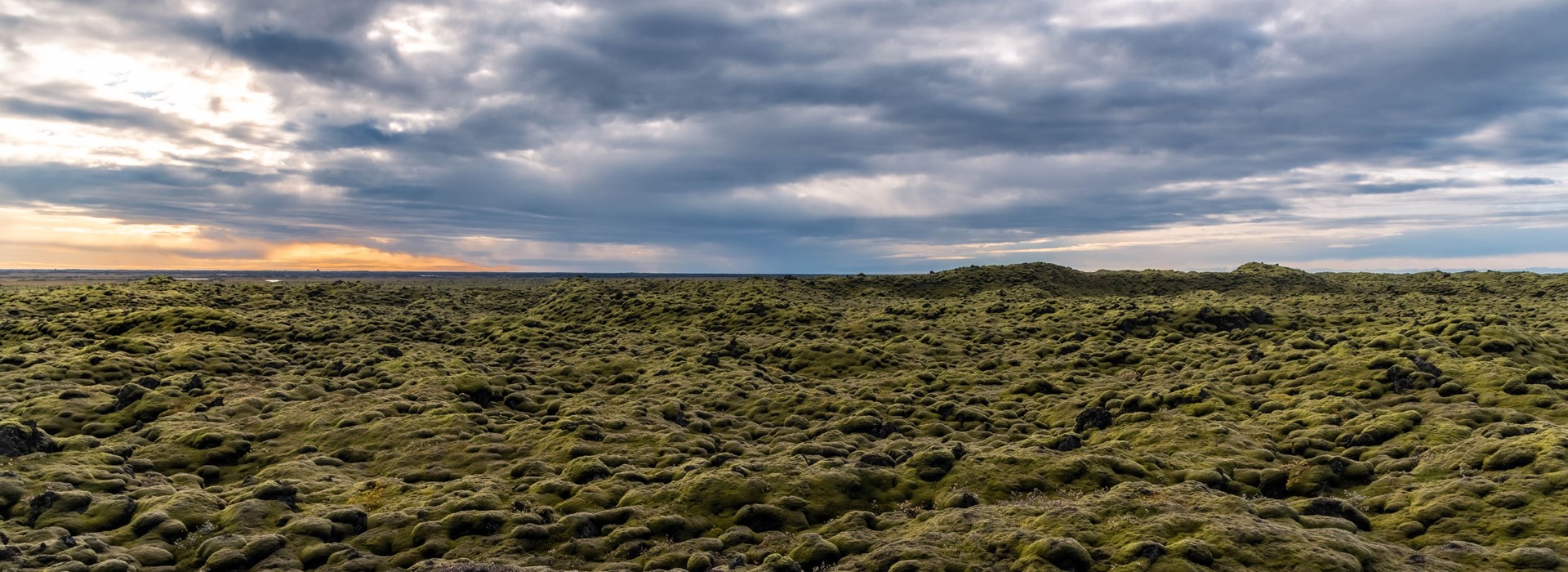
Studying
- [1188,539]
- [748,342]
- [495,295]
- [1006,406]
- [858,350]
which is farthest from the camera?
[495,295]

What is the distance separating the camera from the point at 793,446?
32375mm

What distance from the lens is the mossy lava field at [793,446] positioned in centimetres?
1948

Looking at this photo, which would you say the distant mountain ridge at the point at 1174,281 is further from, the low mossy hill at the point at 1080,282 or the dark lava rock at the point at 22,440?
the dark lava rock at the point at 22,440

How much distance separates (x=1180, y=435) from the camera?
107 ft

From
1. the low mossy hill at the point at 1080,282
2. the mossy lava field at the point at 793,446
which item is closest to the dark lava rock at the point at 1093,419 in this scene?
the mossy lava field at the point at 793,446

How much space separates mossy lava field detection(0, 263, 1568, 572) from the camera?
19.5 metres

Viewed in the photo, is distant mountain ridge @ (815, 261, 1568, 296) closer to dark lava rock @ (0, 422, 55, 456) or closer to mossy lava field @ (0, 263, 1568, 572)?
mossy lava field @ (0, 263, 1568, 572)

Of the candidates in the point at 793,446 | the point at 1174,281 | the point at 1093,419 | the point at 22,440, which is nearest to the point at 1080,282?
the point at 1174,281

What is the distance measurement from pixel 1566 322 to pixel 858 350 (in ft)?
203

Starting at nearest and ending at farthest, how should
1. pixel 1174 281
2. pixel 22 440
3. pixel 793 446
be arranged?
pixel 22 440 < pixel 793 446 < pixel 1174 281

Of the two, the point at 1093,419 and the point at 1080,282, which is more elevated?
the point at 1080,282

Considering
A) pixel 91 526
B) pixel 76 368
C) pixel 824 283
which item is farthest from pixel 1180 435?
pixel 824 283

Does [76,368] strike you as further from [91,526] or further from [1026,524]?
[1026,524]

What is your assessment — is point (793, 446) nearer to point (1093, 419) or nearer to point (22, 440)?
point (1093, 419)
